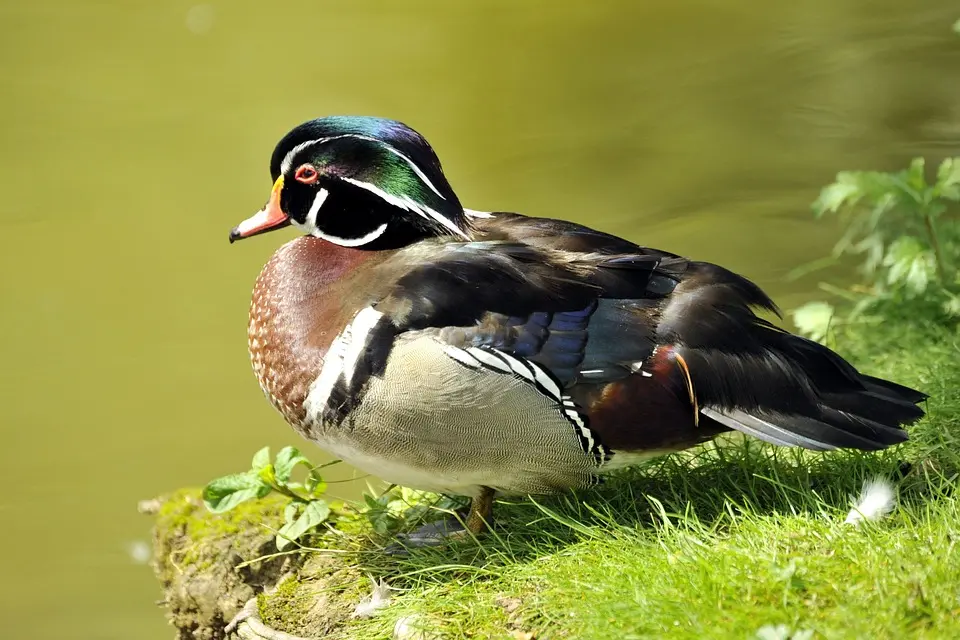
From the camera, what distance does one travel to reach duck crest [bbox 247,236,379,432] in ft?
9.81

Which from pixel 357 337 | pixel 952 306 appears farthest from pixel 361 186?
pixel 952 306

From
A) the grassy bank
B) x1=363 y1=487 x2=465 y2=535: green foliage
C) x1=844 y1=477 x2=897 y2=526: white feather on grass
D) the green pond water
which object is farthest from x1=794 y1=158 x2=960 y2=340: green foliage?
x1=363 y1=487 x2=465 y2=535: green foliage

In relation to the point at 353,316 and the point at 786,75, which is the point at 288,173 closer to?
the point at 353,316

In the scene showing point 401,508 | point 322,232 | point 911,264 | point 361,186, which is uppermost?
point 361,186

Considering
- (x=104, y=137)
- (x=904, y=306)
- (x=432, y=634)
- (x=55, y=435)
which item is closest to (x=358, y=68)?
(x=104, y=137)

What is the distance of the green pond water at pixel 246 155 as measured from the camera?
5.08m

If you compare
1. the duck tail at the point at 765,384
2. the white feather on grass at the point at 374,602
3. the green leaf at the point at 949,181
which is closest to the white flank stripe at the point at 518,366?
the duck tail at the point at 765,384

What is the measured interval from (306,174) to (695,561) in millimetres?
1418

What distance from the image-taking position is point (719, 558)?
2.64 m

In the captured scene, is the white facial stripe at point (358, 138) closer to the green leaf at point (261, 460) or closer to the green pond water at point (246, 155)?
the green leaf at point (261, 460)

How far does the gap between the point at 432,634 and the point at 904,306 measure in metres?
2.43

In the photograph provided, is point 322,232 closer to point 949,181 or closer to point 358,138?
point 358,138

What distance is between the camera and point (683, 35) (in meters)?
8.20

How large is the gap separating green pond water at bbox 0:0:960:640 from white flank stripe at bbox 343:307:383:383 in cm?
199
